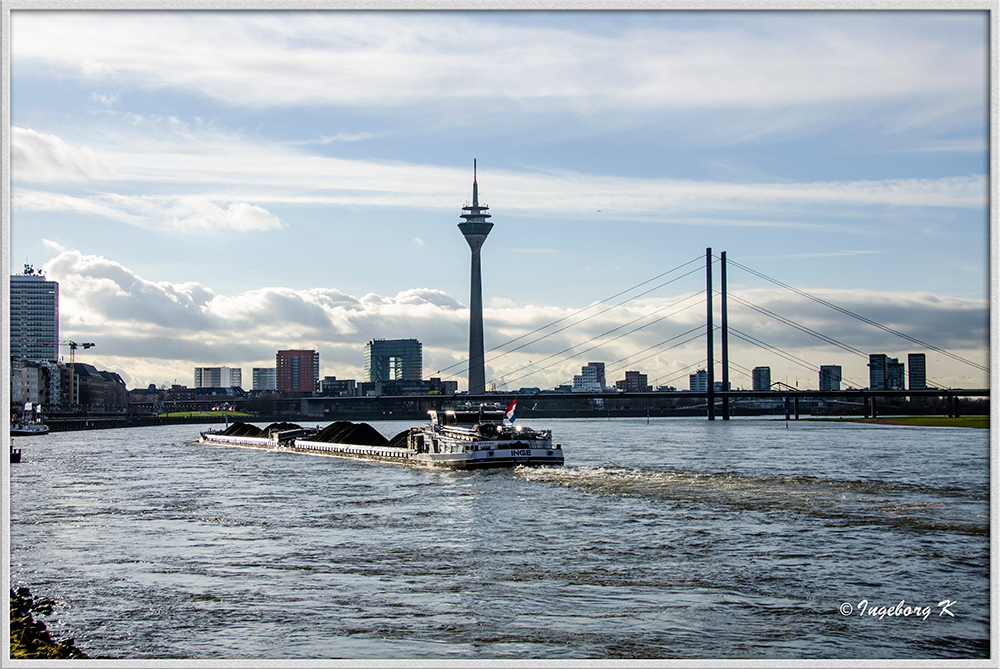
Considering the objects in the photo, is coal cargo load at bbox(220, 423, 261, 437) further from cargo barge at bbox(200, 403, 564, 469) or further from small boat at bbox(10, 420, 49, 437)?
cargo barge at bbox(200, 403, 564, 469)

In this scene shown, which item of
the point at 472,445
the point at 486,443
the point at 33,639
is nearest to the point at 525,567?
the point at 33,639

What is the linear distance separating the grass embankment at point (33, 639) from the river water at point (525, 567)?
34 cm

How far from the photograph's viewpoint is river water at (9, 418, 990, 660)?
1388 cm

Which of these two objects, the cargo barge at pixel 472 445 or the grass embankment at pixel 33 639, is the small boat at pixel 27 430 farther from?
the grass embankment at pixel 33 639

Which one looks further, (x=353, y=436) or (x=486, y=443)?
(x=353, y=436)

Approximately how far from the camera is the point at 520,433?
4969cm

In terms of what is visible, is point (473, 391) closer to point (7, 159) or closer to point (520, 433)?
point (520, 433)

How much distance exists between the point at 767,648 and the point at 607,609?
10.3 ft

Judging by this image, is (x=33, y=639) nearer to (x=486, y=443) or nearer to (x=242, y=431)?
(x=486, y=443)

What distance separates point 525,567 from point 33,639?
9647mm

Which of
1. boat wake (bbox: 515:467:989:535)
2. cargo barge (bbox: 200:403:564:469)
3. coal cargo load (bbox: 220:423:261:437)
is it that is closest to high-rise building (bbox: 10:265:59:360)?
coal cargo load (bbox: 220:423:261:437)

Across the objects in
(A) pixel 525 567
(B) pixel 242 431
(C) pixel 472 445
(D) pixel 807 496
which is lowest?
(B) pixel 242 431

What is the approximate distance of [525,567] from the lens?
774 inches

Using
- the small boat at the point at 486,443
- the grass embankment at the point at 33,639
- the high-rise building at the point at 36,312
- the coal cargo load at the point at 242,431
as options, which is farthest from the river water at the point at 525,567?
the high-rise building at the point at 36,312
